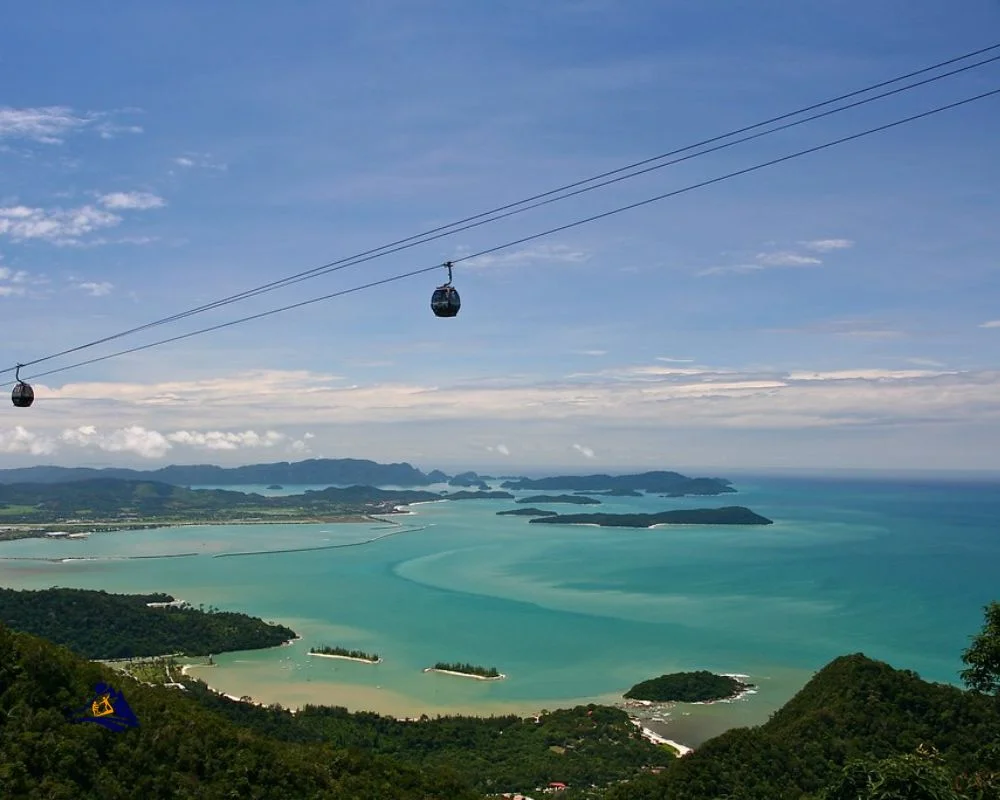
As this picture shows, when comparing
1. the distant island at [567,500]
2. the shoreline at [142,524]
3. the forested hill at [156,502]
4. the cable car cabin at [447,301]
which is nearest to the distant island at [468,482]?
the forested hill at [156,502]

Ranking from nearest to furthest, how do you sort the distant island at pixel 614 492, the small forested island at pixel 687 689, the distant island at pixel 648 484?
the small forested island at pixel 687 689, the distant island at pixel 614 492, the distant island at pixel 648 484

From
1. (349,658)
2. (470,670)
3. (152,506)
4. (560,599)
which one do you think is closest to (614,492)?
(152,506)

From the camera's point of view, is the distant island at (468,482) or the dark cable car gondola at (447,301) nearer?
the dark cable car gondola at (447,301)

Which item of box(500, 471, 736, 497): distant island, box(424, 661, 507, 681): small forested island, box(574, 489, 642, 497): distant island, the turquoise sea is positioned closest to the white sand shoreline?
the turquoise sea

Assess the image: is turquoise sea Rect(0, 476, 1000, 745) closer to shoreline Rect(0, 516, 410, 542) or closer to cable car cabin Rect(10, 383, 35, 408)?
shoreline Rect(0, 516, 410, 542)

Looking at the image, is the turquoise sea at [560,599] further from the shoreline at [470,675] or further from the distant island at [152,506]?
the distant island at [152,506]

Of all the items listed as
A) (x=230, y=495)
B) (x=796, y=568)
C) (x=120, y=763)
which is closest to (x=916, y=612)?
(x=796, y=568)
